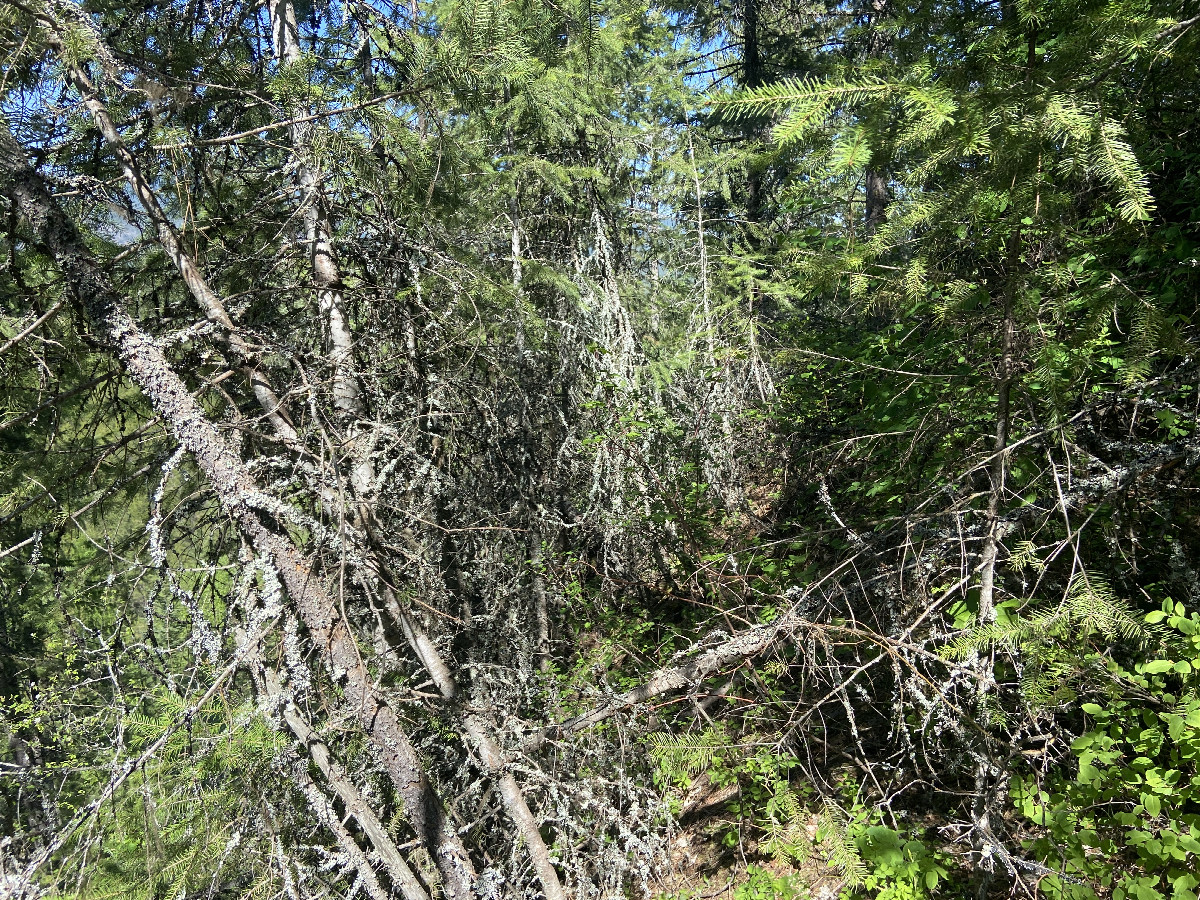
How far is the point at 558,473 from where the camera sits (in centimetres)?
668

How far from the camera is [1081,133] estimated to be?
2145 millimetres

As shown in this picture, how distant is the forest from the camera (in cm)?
278

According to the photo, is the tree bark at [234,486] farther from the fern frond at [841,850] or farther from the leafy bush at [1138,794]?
the leafy bush at [1138,794]

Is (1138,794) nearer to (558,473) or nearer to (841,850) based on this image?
(841,850)

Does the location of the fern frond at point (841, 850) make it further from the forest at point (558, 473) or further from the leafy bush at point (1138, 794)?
the leafy bush at point (1138, 794)

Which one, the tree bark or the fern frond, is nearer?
the tree bark

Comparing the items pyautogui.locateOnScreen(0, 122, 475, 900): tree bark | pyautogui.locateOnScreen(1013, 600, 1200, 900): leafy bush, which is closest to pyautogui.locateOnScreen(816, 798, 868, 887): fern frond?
pyautogui.locateOnScreen(1013, 600, 1200, 900): leafy bush

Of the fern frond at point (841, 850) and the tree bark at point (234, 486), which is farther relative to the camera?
the fern frond at point (841, 850)

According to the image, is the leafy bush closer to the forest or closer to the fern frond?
the forest

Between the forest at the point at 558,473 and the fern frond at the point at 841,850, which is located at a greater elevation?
the forest at the point at 558,473

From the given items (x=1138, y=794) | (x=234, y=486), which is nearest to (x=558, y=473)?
(x=234, y=486)

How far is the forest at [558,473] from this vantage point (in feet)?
9.11

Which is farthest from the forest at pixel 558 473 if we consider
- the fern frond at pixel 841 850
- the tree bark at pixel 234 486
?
the fern frond at pixel 841 850

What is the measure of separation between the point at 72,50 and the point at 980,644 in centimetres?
443
